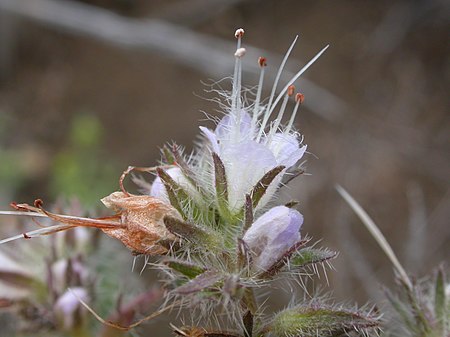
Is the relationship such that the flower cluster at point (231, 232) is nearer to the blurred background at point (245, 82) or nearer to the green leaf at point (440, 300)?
the green leaf at point (440, 300)

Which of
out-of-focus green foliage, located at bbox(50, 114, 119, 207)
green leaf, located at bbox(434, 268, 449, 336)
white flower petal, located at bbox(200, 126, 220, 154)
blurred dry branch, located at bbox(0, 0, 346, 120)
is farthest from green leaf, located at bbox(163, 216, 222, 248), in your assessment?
out-of-focus green foliage, located at bbox(50, 114, 119, 207)

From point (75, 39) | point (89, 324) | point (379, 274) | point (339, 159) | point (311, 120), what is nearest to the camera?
point (89, 324)

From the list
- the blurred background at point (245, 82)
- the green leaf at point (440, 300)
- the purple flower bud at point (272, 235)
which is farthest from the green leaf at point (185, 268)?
the blurred background at point (245, 82)

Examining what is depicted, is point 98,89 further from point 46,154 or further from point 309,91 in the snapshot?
point 309,91

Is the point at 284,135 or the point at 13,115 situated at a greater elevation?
the point at 284,135

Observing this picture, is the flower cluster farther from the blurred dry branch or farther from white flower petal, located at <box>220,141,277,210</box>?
the blurred dry branch

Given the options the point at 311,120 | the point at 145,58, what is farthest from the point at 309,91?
the point at 145,58
